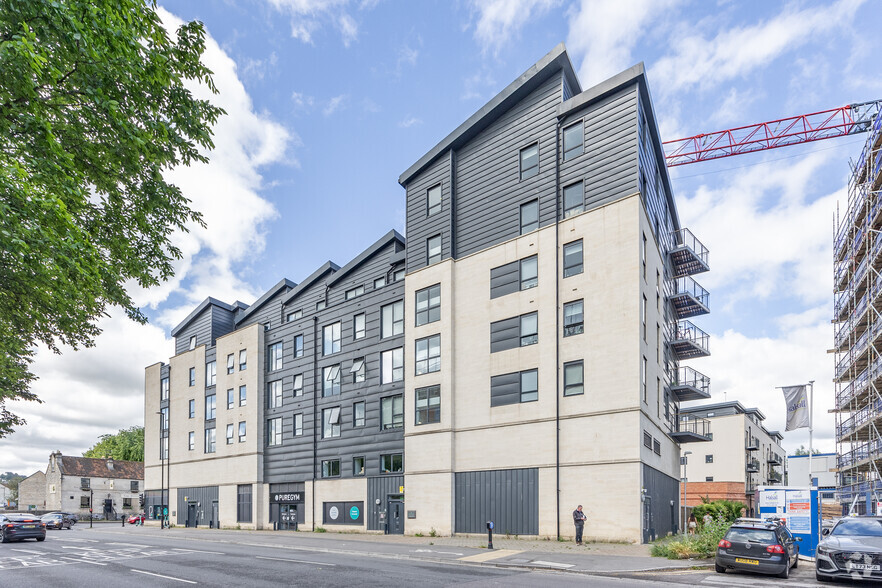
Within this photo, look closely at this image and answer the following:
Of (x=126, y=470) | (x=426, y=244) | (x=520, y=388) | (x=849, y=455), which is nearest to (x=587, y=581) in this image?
(x=520, y=388)

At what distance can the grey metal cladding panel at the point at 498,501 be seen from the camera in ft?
87.2

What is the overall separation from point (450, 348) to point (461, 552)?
37.0ft

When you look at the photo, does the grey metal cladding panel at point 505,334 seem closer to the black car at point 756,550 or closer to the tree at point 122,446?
the black car at point 756,550

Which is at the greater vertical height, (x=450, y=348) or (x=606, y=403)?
(x=450, y=348)

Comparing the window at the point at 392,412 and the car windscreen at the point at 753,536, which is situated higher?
the window at the point at 392,412

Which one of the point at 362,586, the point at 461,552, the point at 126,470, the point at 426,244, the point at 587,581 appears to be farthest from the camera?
the point at 126,470

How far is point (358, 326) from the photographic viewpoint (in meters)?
37.0

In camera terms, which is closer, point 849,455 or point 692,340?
point 692,340

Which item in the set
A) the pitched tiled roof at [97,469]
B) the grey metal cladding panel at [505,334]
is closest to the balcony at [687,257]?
the grey metal cladding panel at [505,334]

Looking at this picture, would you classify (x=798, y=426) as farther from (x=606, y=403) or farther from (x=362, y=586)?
(x=362, y=586)

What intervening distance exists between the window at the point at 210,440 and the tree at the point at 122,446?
62004 millimetres

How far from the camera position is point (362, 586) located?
13.1 m

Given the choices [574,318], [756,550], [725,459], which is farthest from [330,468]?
[725,459]

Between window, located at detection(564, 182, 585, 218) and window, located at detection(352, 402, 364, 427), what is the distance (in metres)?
16.6
